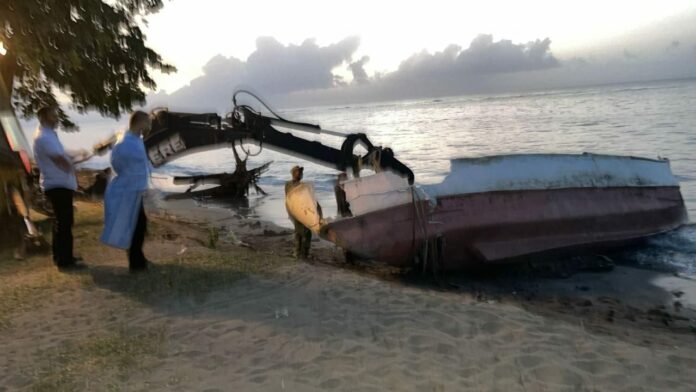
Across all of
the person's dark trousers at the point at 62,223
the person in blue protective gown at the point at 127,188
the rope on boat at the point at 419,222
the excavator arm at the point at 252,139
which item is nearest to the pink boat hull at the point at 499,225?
the rope on boat at the point at 419,222

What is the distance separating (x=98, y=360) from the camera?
393 centimetres

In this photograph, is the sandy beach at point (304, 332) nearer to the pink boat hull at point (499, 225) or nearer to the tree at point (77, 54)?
the pink boat hull at point (499, 225)

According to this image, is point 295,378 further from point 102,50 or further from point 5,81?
point 5,81

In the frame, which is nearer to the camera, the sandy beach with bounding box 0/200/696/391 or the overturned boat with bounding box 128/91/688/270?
the sandy beach with bounding box 0/200/696/391

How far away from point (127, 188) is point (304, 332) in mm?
2661

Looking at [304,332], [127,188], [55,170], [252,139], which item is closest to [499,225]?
[304,332]

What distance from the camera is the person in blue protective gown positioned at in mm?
5633

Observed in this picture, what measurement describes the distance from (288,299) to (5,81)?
683 cm

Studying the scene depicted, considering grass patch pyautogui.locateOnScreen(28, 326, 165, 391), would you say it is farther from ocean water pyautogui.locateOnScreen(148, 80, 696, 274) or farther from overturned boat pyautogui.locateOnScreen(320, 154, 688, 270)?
A: ocean water pyautogui.locateOnScreen(148, 80, 696, 274)

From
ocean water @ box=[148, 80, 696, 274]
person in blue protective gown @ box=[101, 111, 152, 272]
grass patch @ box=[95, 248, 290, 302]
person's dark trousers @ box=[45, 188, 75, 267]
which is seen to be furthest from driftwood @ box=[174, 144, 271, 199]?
person in blue protective gown @ box=[101, 111, 152, 272]

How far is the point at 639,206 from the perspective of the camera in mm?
9430

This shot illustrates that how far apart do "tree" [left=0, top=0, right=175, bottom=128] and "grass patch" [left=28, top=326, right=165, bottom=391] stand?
5.14 meters

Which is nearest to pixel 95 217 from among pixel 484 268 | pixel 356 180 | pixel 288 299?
pixel 356 180

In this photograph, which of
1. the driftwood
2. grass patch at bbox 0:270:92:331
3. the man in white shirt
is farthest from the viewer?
the driftwood
